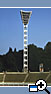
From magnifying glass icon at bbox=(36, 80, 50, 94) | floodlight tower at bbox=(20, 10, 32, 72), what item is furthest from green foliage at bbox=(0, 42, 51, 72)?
magnifying glass icon at bbox=(36, 80, 50, 94)

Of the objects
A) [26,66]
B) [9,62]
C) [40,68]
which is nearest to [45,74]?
[40,68]

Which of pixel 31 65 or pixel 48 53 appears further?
pixel 48 53

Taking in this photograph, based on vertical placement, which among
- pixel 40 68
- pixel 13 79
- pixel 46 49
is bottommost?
pixel 13 79

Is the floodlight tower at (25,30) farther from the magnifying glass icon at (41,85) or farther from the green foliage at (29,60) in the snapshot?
the magnifying glass icon at (41,85)

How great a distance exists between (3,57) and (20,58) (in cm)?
93

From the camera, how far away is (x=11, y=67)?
1049cm

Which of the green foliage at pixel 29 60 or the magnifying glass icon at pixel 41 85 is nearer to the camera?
the magnifying glass icon at pixel 41 85

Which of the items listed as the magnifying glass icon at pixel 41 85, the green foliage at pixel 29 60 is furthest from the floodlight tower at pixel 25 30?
the magnifying glass icon at pixel 41 85

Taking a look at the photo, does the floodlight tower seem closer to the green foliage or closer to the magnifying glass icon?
the green foliage

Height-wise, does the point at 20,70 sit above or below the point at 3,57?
below

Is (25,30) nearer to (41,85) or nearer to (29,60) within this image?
Answer: (29,60)

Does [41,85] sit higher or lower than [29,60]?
higher

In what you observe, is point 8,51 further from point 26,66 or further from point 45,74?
point 45,74

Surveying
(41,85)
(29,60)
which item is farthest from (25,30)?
(41,85)
